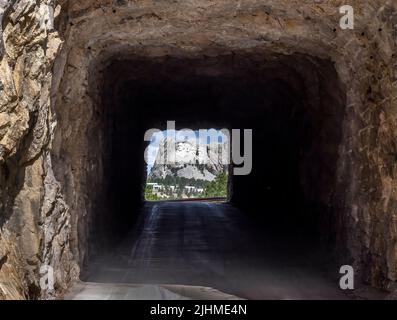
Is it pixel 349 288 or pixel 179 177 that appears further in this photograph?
pixel 179 177

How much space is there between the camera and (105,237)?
10773mm

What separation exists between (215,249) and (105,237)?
2454 mm

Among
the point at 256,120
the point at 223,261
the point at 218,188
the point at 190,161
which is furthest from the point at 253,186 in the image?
the point at 190,161

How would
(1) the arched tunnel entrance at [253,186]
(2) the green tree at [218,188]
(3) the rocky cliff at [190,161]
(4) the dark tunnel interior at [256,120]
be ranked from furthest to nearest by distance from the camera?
(3) the rocky cliff at [190,161]
(2) the green tree at [218,188]
(4) the dark tunnel interior at [256,120]
(1) the arched tunnel entrance at [253,186]

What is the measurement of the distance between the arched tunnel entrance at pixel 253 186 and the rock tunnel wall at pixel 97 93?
1.74 feet

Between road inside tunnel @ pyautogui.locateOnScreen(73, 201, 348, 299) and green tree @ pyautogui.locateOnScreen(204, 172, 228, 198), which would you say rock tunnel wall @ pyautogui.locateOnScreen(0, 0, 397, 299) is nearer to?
road inside tunnel @ pyautogui.locateOnScreen(73, 201, 348, 299)

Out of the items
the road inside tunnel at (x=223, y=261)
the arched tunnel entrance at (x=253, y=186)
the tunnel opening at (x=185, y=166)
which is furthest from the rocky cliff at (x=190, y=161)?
the road inside tunnel at (x=223, y=261)

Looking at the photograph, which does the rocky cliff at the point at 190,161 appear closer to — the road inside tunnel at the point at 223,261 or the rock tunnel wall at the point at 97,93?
the road inside tunnel at the point at 223,261

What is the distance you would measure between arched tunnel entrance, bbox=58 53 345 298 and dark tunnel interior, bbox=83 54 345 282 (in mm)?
34

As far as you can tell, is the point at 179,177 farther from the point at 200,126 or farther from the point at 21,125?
the point at 21,125

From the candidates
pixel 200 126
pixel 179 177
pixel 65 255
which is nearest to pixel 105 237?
pixel 65 255

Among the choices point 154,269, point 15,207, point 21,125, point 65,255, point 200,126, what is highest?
point 200,126

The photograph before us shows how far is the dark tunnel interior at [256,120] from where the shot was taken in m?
9.89

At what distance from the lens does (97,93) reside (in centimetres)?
939
